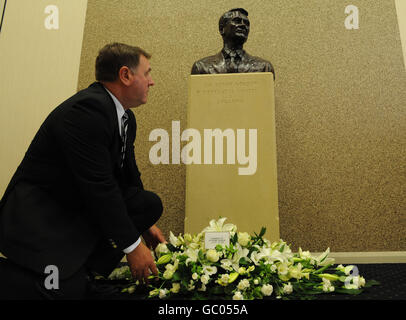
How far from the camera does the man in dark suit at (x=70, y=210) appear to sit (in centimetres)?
97

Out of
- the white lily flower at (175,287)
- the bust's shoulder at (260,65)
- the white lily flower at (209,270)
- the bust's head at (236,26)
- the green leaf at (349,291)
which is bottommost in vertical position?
the green leaf at (349,291)

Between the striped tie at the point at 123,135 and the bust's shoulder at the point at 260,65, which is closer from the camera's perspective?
the striped tie at the point at 123,135

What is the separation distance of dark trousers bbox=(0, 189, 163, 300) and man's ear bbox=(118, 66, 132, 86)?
1.46ft

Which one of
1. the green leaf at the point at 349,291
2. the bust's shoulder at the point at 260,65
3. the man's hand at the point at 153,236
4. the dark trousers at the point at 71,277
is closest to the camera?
the dark trousers at the point at 71,277

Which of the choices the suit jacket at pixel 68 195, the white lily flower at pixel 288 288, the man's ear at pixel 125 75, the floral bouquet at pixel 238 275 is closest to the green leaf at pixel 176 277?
the floral bouquet at pixel 238 275

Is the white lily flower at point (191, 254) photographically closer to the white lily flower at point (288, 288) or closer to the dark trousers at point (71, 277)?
the dark trousers at point (71, 277)

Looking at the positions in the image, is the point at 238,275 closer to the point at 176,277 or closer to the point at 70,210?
the point at 176,277

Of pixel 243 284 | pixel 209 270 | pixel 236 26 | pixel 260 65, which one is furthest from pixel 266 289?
pixel 236 26

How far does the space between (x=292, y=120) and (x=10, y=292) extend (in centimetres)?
219

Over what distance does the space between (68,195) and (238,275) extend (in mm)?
652

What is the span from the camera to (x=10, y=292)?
0.96m

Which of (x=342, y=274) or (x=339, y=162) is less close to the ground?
(x=339, y=162)
